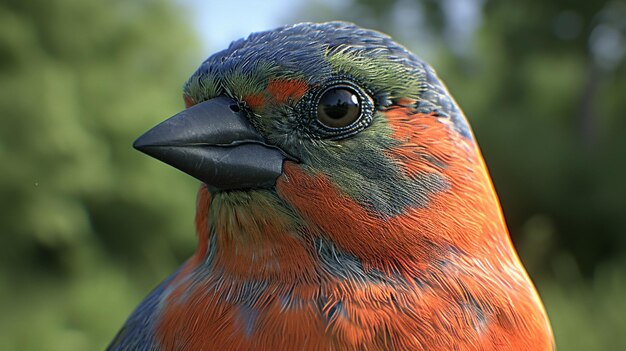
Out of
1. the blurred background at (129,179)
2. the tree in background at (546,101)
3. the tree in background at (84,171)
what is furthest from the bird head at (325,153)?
the tree in background at (546,101)

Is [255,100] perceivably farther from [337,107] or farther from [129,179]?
[129,179]

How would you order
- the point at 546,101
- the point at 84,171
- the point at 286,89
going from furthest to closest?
the point at 546,101, the point at 84,171, the point at 286,89

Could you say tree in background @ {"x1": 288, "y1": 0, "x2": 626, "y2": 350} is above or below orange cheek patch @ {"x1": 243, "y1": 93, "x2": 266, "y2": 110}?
below

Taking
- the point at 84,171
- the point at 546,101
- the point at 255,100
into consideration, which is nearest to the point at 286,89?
the point at 255,100

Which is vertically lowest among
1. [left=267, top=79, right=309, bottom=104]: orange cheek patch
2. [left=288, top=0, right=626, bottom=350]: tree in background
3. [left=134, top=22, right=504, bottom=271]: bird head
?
[left=288, top=0, right=626, bottom=350]: tree in background

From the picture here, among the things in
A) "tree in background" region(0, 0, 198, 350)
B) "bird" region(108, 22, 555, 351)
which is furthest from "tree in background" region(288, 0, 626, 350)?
"bird" region(108, 22, 555, 351)

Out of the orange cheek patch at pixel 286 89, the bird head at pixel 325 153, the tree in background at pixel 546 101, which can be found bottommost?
the tree in background at pixel 546 101

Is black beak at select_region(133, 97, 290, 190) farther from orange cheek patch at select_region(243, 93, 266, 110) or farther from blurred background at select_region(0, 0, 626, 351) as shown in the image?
blurred background at select_region(0, 0, 626, 351)

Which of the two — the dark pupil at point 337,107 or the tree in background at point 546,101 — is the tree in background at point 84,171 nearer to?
the tree in background at point 546,101

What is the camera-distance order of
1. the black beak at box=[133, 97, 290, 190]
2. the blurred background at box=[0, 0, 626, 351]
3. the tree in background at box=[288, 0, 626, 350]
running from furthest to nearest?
the tree in background at box=[288, 0, 626, 350] → the blurred background at box=[0, 0, 626, 351] → the black beak at box=[133, 97, 290, 190]
